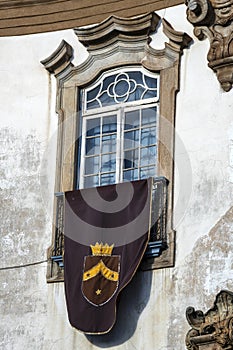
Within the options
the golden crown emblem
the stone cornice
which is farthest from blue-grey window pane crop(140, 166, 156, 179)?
the stone cornice

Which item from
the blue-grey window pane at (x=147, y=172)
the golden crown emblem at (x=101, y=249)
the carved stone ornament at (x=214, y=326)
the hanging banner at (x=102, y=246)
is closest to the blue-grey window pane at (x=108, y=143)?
the blue-grey window pane at (x=147, y=172)

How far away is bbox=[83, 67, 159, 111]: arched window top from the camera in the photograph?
19.9 metres

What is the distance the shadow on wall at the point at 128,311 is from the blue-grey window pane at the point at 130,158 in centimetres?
168

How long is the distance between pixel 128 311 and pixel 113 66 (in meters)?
3.54

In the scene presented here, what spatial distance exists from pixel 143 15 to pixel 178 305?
4.12 m

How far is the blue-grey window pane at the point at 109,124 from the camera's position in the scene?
787 inches

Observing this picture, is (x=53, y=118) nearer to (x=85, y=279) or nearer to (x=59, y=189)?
(x=59, y=189)

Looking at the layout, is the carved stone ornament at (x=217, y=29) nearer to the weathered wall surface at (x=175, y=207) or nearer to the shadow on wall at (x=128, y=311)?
the weathered wall surface at (x=175, y=207)

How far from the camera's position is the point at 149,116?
19.8 m

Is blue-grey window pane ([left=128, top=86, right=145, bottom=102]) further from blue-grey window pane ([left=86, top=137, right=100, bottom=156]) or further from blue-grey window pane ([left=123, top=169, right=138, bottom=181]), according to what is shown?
blue-grey window pane ([left=123, top=169, right=138, bottom=181])

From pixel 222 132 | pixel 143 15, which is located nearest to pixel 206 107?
pixel 222 132

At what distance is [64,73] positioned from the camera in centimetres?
2042

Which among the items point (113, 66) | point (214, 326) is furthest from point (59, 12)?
point (214, 326)

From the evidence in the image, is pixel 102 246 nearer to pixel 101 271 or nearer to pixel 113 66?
pixel 101 271
